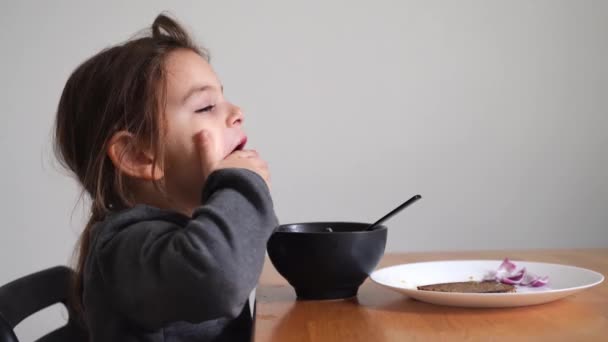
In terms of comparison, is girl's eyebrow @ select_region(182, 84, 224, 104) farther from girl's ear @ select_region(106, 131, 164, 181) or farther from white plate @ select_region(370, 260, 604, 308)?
white plate @ select_region(370, 260, 604, 308)

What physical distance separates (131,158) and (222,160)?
14 centimetres

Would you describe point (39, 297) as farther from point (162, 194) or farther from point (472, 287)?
point (472, 287)

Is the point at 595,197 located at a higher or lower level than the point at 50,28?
lower

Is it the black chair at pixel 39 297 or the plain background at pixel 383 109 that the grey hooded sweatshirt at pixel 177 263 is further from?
the plain background at pixel 383 109

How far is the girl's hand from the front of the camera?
2.91 feet

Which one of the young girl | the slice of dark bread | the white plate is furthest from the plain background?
the slice of dark bread

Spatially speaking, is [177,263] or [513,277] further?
[513,277]

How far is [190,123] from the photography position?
0.98 metres

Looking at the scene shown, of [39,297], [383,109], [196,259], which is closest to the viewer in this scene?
[196,259]

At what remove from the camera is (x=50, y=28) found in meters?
2.42

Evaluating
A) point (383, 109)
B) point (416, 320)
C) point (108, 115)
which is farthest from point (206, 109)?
point (383, 109)

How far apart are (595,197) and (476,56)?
2.18 feet

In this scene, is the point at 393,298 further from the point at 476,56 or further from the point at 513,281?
the point at 476,56

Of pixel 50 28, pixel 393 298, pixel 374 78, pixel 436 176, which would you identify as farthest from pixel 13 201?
pixel 393 298
